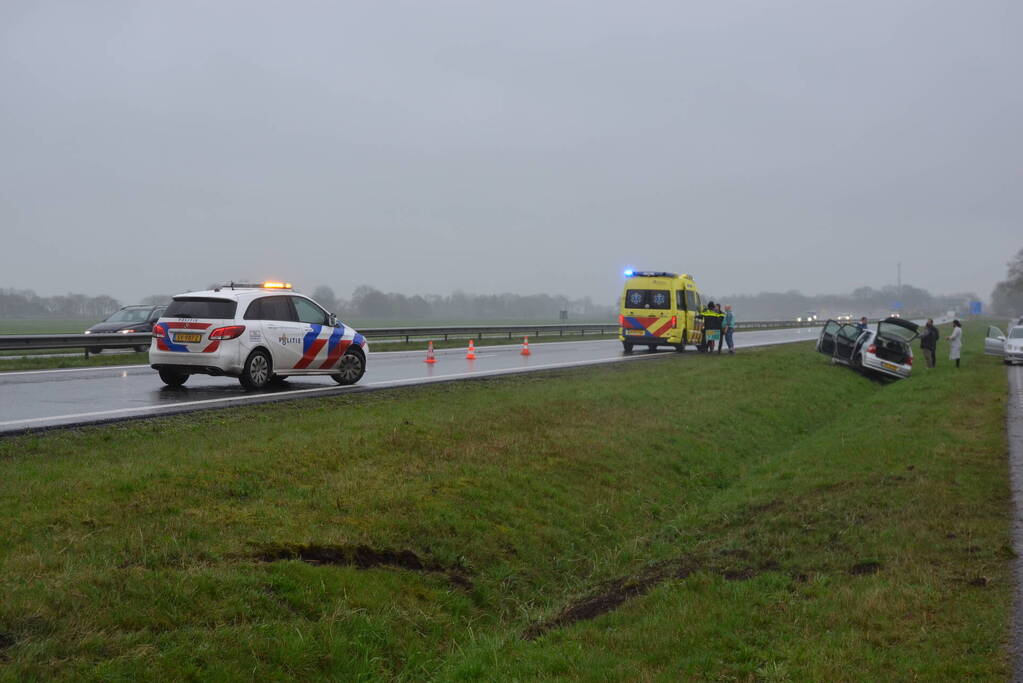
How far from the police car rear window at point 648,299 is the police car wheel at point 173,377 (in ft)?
67.1

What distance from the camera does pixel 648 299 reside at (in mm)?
31984

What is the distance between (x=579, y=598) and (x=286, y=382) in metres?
10.1

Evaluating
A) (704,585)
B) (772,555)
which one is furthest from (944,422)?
(704,585)

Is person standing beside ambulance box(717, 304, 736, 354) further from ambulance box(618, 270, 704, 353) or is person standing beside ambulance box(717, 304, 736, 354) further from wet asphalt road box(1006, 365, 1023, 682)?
wet asphalt road box(1006, 365, 1023, 682)

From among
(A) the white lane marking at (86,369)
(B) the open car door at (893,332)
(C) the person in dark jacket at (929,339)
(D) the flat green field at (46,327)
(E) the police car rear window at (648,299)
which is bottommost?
(C) the person in dark jacket at (929,339)

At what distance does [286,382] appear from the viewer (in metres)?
16.0

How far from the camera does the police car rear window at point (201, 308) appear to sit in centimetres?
1342

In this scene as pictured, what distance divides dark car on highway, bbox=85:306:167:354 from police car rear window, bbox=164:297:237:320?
12806 mm

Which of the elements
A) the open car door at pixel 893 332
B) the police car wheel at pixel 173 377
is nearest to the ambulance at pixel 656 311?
the open car door at pixel 893 332

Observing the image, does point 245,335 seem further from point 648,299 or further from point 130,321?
point 648,299

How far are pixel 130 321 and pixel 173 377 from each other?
45.2ft

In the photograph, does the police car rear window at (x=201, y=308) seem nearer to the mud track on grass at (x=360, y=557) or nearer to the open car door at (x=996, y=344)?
the mud track on grass at (x=360, y=557)

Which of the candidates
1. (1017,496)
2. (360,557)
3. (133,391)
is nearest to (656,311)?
(133,391)

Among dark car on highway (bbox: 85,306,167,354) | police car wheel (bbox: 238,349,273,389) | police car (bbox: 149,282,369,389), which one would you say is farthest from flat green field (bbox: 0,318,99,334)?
police car wheel (bbox: 238,349,273,389)
